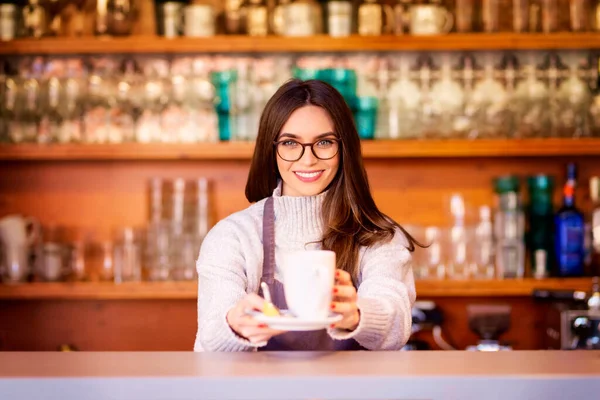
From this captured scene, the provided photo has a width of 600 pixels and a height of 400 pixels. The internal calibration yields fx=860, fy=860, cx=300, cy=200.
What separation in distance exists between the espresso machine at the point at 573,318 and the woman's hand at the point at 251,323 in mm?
1482

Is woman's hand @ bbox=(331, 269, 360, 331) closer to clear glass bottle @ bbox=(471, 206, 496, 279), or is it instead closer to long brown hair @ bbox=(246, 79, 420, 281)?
long brown hair @ bbox=(246, 79, 420, 281)

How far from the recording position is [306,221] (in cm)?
157

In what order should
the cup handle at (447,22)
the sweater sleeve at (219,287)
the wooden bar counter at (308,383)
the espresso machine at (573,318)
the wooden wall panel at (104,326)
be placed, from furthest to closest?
the wooden wall panel at (104,326), the cup handle at (447,22), the espresso machine at (573,318), the sweater sleeve at (219,287), the wooden bar counter at (308,383)

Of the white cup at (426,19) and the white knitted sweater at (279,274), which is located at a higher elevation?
the white cup at (426,19)

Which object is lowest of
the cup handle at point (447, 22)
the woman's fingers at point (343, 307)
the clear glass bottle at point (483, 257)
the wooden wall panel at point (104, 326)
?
the wooden wall panel at point (104, 326)

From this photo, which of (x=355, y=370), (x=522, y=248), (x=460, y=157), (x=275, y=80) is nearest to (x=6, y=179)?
(x=275, y=80)

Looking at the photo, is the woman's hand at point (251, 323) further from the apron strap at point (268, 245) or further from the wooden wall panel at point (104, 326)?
the wooden wall panel at point (104, 326)

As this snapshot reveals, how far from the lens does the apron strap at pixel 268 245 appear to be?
1509mm

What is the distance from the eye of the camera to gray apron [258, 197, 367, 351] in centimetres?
146

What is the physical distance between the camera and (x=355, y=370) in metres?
0.95

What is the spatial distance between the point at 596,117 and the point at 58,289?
1.81m

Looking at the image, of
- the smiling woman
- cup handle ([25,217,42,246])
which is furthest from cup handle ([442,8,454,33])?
cup handle ([25,217,42,246])

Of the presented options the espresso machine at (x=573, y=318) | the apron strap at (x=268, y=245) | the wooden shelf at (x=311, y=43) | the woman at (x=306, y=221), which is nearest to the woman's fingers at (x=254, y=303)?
the woman at (x=306, y=221)

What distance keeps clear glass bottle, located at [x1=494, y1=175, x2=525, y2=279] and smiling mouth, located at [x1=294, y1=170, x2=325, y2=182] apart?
139 centimetres
